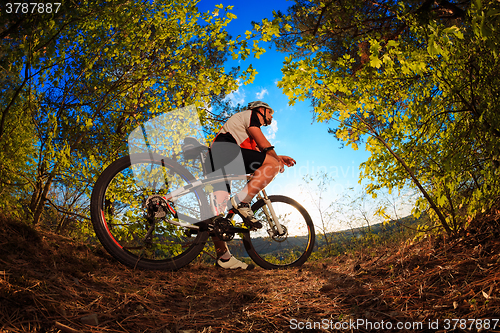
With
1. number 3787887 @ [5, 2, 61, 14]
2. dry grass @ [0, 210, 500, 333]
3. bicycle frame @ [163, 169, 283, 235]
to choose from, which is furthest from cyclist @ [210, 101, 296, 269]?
number 3787887 @ [5, 2, 61, 14]

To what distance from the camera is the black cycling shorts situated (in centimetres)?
297

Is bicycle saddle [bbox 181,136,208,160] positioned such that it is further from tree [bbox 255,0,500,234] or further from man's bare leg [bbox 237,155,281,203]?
tree [bbox 255,0,500,234]

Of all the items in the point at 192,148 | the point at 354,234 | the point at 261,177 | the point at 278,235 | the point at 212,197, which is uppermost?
the point at 192,148

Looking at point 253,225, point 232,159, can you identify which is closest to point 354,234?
point 253,225

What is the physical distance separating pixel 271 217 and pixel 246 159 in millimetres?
1047

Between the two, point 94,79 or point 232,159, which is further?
point 94,79

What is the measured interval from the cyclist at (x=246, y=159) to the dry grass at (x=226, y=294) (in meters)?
0.89

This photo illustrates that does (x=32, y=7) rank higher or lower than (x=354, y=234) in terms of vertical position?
higher

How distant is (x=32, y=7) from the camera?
77.2 inches

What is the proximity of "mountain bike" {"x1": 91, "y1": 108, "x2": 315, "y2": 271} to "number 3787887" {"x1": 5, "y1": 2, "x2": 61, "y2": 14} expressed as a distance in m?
1.40

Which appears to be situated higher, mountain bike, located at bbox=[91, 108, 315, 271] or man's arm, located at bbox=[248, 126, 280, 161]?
man's arm, located at bbox=[248, 126, 280, 161]

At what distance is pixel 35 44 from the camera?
2369mm

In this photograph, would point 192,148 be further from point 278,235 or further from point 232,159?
point 278,235

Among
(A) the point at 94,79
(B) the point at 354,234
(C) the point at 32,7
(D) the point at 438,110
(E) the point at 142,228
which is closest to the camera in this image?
(C) the point at 32,7
